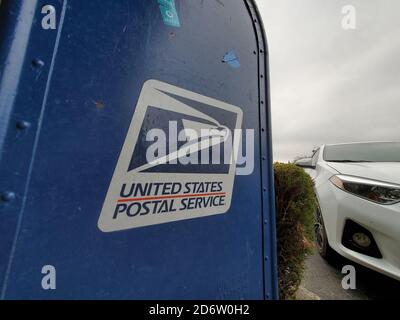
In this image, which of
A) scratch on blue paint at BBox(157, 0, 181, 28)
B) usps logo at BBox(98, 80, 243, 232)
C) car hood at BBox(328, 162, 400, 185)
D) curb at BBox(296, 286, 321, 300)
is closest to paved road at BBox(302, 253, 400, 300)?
curb at BBox(296, 286, 321, 300)

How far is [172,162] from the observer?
0.85 meters

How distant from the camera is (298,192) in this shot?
1874 mm

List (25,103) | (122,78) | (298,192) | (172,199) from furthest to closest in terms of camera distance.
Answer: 1. (298,192)
2. (172,199)
3. (122,78)
4. (25,103)

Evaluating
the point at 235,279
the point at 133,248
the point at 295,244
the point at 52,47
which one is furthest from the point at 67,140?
the point at 295,244

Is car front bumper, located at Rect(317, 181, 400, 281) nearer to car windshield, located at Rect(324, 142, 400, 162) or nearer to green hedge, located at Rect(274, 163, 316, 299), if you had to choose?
green hedge, located at Rect(274, 163, 316, 299)

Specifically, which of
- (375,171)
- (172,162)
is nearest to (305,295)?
(375,171)

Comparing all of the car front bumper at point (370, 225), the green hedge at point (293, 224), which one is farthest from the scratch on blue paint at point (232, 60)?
the car front bumper at point (370, 225)

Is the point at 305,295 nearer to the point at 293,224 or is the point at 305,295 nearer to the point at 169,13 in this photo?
the point at 293,224

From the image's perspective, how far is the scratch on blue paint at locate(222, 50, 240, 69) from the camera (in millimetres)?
1096

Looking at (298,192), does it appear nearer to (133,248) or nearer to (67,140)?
(133,248)

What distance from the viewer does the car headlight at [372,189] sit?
1.94 metres

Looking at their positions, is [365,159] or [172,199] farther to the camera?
[365,159]

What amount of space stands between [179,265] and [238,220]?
0.37m

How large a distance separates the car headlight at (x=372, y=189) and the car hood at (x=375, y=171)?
7 cm
